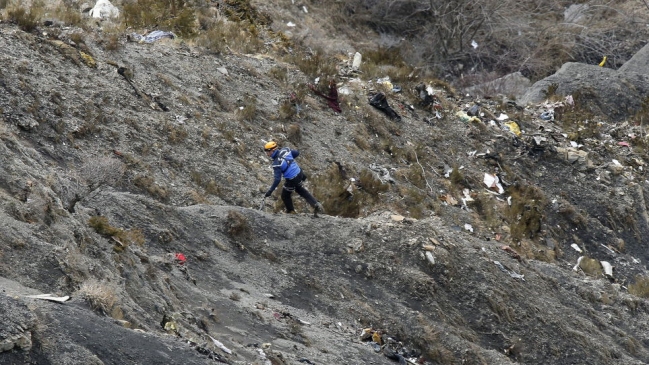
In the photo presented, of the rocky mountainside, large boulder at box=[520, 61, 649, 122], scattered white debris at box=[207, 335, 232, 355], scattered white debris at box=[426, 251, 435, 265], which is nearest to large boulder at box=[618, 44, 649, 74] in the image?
large boulder at box=[520, 61, 649, 122]

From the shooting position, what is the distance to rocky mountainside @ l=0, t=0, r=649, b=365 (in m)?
7.05

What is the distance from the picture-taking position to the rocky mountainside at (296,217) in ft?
23.1

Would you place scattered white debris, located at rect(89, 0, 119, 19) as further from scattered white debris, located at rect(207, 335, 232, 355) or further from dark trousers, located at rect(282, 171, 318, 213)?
scattered white debris, located at rect(207, 335, 232, 355)

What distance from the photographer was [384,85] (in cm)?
1852

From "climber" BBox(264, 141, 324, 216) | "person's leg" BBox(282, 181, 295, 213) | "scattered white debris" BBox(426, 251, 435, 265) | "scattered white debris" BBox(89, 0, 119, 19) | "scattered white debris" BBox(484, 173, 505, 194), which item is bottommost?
"scattered white debris" BBox(484, 173, 505, 194)

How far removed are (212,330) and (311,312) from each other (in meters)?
2.01

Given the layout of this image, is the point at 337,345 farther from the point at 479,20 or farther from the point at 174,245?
the point at 479,20

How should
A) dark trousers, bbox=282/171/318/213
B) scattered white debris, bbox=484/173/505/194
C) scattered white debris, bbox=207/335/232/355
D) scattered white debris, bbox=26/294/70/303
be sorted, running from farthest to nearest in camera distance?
1. scattered white debris, bbox=484/173/505/194
2. dark trousers, bbox=282/171/318/213
3. scattered white debris, bbox=207/335/232/355
4. scattered white debris, bbox=26/294/70/303

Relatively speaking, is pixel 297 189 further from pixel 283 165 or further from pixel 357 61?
pixel 357 61

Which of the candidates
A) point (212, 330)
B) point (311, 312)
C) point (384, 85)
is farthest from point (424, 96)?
point (212, 330)

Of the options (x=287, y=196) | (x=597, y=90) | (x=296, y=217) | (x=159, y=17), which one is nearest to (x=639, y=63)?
(x=597, y=90)

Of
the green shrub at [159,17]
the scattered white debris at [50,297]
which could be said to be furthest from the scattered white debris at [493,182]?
the scattered white debris at [50,297]

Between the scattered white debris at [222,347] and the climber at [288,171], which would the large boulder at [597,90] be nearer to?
the climber at [288,171]

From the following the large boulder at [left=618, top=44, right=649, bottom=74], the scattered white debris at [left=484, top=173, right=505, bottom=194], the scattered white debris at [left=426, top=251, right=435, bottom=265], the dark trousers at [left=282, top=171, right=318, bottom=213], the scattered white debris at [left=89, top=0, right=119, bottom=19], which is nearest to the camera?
the scattered white debris at [left=426, top=251, right=435, bottom=265]
